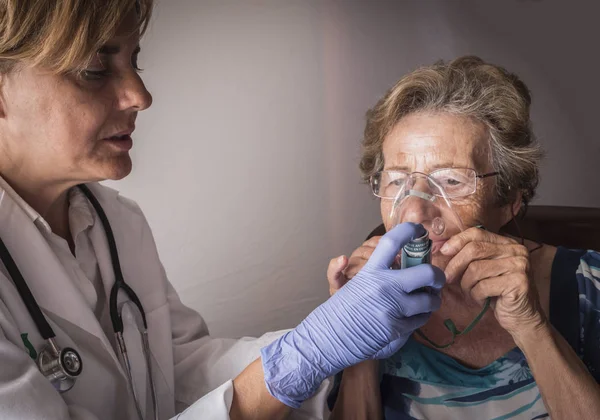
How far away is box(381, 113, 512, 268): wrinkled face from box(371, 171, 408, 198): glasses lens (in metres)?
0.02

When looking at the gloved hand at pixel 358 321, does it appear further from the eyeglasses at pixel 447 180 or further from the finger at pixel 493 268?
the eyeglasses at pixel 447 180

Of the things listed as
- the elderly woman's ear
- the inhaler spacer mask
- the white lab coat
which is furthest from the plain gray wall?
the inhaler spacer mask

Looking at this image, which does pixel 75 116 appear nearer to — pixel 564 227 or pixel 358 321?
pixel 358 321

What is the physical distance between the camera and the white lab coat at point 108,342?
4.06 feet

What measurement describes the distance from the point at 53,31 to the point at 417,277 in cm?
84

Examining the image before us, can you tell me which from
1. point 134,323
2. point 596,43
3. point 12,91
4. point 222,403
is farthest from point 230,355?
point 596,43

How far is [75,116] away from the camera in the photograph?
54.5 inches

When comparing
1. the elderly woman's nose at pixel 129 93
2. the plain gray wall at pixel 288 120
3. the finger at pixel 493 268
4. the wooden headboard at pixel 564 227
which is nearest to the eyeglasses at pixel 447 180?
the finger at pixel 493 268

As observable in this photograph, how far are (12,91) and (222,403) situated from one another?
758mm

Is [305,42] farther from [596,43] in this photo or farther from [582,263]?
[582,263]

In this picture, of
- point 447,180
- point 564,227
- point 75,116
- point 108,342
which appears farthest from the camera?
point 564,227

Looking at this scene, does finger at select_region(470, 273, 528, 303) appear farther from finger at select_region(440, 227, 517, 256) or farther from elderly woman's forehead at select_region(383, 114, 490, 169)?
elderly woman's forehead at select_region(383, 114, 490, 169)

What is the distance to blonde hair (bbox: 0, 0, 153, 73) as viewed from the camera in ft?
4.14

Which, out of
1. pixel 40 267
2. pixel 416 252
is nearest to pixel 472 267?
pixel 416 252
